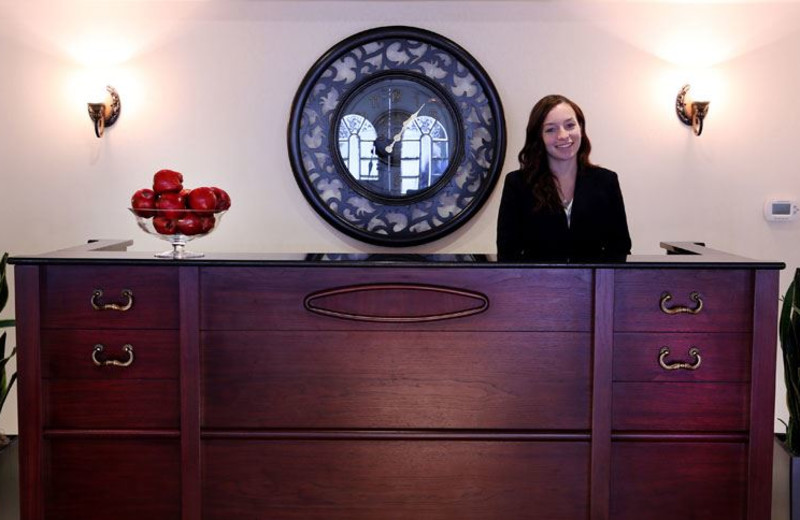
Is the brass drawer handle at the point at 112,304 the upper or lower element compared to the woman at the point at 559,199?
lower

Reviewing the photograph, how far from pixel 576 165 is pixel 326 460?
1326 mm

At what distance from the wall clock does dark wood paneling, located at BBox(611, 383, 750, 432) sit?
1.89 meters

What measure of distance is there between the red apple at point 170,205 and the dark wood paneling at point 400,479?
0.60 metres

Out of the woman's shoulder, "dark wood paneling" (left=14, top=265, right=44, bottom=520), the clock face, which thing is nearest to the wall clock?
the clock face

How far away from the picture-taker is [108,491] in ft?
7.41

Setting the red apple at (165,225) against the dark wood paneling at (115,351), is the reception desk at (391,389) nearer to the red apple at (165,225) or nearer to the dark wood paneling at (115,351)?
the dark wood paneling at (115,351)

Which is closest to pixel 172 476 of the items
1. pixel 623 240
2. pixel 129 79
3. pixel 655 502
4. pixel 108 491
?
pixel 108 491

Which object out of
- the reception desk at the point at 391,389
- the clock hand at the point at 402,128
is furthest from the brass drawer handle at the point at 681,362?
the clock hand at the point at 402,128

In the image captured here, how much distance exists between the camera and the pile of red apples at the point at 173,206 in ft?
7.51

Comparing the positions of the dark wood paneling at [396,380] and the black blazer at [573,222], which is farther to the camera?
the black blazer at [573,222]

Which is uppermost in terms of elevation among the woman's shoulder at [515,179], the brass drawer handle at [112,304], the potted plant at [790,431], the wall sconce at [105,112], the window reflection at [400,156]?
the wall sconce at [105,112]

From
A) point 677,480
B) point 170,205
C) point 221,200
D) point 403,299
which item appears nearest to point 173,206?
point 170,205

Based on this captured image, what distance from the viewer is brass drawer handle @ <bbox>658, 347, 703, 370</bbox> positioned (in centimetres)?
222

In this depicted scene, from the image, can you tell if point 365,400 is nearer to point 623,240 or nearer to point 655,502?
point 655,502
